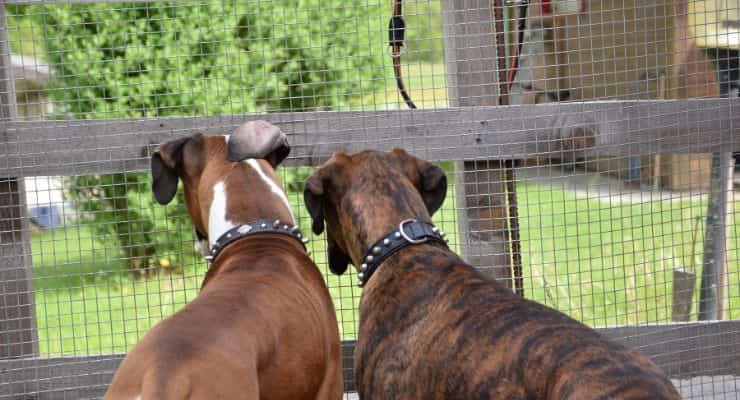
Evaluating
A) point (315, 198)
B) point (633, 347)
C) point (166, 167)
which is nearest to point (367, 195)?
point (315, 198)

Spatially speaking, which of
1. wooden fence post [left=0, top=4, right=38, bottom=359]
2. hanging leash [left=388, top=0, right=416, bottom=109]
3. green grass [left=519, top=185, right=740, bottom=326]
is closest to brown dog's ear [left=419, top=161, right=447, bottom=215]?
hanging leash [left=388, top=0, right=416, bottom=109]

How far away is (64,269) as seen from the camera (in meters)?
8.69

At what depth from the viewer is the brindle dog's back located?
8.16 ft

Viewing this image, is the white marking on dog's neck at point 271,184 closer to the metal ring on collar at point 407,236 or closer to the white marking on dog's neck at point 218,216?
the white marking on dog's neck at point 218,216

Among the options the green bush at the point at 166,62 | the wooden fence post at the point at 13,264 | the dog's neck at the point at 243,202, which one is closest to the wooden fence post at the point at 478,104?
the dog's neck at the point at 243,202

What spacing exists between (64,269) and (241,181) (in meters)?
5.61

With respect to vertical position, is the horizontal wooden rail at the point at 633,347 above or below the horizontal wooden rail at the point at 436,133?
below

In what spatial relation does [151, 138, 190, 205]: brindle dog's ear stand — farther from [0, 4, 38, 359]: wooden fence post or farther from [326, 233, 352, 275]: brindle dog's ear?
[0, 4, 38, 359]: wooden fence post

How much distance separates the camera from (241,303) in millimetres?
2980

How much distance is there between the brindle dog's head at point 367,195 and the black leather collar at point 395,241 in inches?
1.9

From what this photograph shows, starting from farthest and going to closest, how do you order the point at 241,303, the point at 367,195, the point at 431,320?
the point at 367,195 → the point at 431,320 → the point at 241,303

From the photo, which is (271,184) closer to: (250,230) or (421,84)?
(250,230)

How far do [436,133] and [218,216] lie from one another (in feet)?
3.98

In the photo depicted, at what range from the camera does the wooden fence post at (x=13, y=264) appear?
422 centimetres
